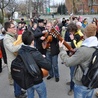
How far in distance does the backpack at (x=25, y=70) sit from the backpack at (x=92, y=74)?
70 cm

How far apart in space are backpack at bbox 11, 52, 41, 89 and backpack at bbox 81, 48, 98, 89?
27.7 inches

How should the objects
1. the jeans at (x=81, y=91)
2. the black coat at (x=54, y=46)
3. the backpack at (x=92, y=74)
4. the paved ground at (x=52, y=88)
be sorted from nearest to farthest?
the backpack at (x=92, y=74), the jeans at (x=81, y=91), the paved ground at (x=52, y=88), the black coat at (x=54, y=46)

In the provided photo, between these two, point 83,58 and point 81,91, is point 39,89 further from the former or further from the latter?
point 83,58

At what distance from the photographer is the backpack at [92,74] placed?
9.38 ft

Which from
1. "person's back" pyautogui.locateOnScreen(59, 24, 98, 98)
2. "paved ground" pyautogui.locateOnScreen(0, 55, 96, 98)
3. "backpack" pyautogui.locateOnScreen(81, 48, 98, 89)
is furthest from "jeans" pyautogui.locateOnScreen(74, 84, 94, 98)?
"paved ground" pyautogui.locateOnScreen(0, 55, 96, 98)

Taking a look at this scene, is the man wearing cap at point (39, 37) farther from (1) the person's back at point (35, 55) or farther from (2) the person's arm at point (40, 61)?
(2) the person's arm at point (40, 61)

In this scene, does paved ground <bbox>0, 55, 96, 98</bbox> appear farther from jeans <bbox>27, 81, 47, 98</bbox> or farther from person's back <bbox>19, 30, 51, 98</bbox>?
person's back <bbox>19, 30, 51, 98</bbox>

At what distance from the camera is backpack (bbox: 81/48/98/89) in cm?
286

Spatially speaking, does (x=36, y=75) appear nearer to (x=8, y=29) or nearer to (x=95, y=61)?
(x=95, y=61)

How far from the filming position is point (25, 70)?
125 inches

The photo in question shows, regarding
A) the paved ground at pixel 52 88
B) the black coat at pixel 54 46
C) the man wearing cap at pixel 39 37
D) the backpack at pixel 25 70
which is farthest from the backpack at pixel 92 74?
the black coat at pixel 54 46

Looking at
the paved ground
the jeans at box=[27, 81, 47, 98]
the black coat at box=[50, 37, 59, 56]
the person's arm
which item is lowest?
the paved ground

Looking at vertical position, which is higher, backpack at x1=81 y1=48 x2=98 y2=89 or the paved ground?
backpack at x1=81 y1=48 x2=98 y2=89

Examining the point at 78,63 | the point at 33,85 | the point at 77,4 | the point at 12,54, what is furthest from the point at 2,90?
the point at 77,4
